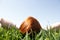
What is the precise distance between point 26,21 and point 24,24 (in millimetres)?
29

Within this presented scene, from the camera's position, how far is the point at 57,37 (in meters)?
0.82

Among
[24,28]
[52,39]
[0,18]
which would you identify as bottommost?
[52,39]

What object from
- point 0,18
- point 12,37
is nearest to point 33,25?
point 12,37

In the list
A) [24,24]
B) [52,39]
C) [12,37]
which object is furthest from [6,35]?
[24,24]

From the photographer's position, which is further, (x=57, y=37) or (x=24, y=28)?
(x=24, y=28)

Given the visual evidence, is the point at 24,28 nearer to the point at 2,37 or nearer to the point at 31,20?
the point at 31,20

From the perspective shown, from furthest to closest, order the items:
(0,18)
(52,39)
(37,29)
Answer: (0,18)
(37,29)
(52,39)

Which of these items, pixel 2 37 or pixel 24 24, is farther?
pixel 24 24

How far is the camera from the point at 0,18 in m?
1.65

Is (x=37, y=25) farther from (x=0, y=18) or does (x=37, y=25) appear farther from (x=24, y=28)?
(x=0, y=18)

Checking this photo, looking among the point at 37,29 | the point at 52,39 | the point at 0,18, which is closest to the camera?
the point at 52,39

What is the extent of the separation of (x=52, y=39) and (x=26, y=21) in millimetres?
411

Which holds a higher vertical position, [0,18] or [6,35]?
[0,18]

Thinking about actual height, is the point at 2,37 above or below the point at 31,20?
below
